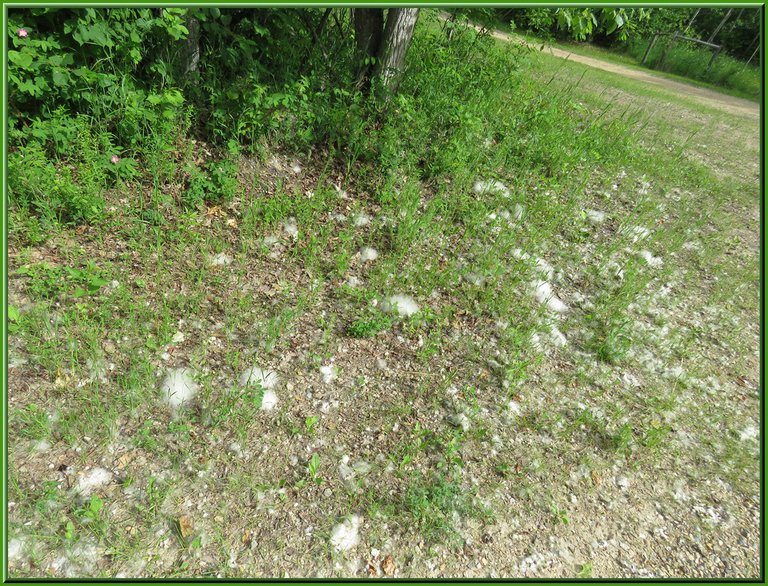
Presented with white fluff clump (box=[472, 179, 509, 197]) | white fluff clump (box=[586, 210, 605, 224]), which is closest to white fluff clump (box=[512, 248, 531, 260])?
white fluff clump (box=[472, 179, 509, 197])

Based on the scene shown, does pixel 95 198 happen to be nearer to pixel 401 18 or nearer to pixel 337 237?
pixel 337 237

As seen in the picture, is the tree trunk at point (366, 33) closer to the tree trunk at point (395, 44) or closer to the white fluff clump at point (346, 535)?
the tree trunk at point (395, 44)

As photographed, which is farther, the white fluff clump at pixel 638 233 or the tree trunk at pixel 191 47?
the white fluff clump at pixel 638 233

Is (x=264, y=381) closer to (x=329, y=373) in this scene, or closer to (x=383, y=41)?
(x=329, y=373)

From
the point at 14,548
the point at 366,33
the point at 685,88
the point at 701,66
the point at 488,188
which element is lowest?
the point at 14,548

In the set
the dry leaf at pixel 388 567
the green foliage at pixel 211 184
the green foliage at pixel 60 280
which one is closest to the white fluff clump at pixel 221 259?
the green foliage at pixel 211 184

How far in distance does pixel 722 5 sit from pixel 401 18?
2.60 meters

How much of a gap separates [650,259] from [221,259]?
3.97 meters

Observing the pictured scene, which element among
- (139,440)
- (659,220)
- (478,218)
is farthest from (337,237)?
(659,220)

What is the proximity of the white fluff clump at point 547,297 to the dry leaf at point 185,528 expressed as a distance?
2.91 metres

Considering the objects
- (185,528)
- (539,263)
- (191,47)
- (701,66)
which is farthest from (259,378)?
(701,66)

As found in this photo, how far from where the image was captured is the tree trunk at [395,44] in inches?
178

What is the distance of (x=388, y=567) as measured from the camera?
7.50 feet

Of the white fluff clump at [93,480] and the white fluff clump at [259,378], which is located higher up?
the white fluff clump at [259,378]
